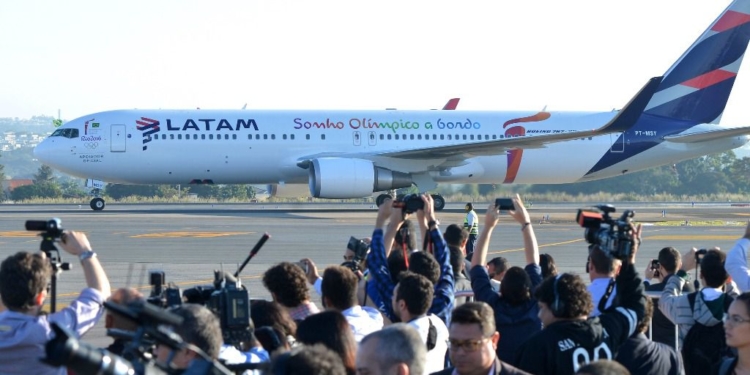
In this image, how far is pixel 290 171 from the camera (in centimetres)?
3591

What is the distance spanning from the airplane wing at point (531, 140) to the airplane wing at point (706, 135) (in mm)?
2697

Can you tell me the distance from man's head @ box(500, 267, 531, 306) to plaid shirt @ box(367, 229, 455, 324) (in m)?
0.38

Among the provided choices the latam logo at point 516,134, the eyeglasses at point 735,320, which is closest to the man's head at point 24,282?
the eyeglasses at point 735,320

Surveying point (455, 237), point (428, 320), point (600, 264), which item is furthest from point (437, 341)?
point (455, 237)

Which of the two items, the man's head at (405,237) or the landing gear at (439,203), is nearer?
the man's head at (405,237)

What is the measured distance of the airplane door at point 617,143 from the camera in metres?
37.6

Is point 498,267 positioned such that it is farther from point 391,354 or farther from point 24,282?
point 391,354

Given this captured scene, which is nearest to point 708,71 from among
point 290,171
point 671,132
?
point 671,132

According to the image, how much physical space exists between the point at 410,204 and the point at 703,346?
2.43m

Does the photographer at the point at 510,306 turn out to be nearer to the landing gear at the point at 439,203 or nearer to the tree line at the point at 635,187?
the landing gear at the point at 439,203

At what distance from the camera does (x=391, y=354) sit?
4695mm

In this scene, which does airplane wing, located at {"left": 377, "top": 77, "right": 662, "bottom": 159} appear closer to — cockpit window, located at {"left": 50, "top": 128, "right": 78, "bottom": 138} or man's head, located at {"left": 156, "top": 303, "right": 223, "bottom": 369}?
cockpit window, located at {"left": 50, "top": 128, "right": 78, "bottom": 138}

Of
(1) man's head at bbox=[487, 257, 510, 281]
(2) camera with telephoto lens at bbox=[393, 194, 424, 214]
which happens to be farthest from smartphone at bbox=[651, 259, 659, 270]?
(2) camera with telephoto lens at bbox=[393, 194, 424, 214]

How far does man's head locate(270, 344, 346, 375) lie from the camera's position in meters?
3.63
